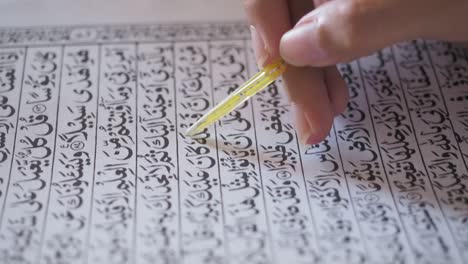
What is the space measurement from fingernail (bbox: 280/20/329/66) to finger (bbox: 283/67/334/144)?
0.05 m

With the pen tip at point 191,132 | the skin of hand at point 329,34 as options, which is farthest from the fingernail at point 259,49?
the pen tip at point 191,132

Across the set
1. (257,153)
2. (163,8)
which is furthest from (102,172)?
(163,8)

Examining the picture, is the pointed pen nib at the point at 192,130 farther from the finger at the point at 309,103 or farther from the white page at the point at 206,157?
the finger at the point at 309,103

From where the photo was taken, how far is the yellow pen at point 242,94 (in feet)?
2.12

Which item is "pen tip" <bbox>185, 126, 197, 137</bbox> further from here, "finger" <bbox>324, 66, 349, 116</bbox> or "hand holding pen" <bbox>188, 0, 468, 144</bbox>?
"finger" <bbox>324, 66, 349, 116</bbox>

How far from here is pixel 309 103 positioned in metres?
0.65

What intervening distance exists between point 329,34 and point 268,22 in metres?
0.11

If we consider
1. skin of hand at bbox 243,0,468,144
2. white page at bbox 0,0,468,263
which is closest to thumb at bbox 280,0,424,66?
skin of hand at bbox 243,0,468,144

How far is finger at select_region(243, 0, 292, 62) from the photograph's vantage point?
0.66 m

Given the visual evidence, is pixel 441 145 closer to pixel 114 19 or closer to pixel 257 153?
pixel 257 153

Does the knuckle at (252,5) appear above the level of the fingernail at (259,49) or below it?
above

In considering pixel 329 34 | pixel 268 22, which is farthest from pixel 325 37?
pixel 268 22

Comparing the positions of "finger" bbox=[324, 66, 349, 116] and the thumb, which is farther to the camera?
"finger" bbox=[324, 66, 349, 116]

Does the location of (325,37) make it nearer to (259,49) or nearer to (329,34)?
(329,34)
